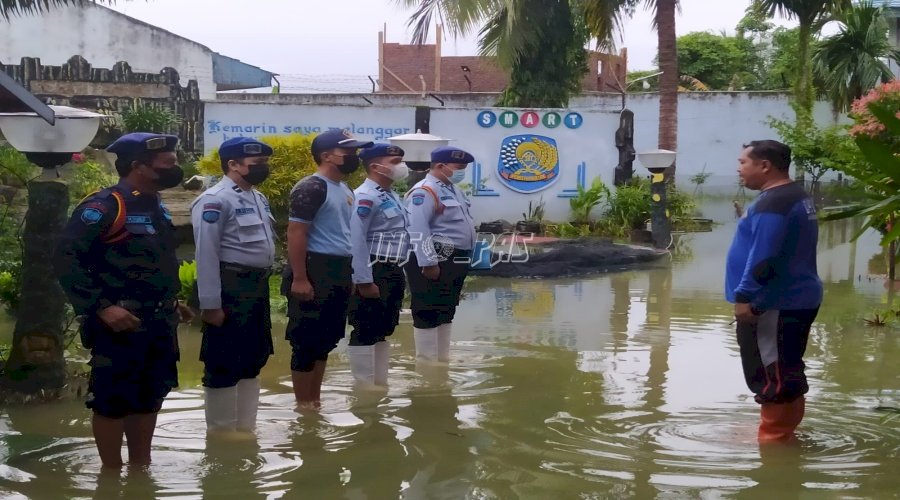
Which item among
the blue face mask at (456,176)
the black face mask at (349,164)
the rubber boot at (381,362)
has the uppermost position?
the black face mask at (349,164)

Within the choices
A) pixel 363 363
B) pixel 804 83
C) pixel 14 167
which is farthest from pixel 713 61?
pixel 363 363

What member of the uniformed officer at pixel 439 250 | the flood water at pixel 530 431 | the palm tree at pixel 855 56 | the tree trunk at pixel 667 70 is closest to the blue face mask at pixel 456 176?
the uniformed officer at pixel 439 250

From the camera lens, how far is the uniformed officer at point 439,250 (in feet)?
26.0

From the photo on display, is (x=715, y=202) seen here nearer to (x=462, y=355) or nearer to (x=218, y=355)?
(x=462, y=355)

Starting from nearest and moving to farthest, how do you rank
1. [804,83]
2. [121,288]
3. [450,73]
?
[121,288] < [804,83] < [450,73]

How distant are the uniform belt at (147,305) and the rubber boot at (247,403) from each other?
2.84 ft

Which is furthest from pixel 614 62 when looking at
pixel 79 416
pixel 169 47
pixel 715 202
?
pixel 79 416

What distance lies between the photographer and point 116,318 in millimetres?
Answer: 4797

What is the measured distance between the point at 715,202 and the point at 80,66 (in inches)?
608

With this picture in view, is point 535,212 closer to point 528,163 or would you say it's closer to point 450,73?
point 528,163

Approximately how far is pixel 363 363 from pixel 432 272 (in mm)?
966

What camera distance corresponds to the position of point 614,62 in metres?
31.0

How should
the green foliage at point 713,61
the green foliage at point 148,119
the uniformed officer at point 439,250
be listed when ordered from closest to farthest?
the uniformed officer at point 439,250
the green foliage at point 148,119
the green foliage at point 713,61

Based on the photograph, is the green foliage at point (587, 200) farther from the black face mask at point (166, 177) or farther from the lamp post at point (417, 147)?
the black face mask at point (166, 177)
